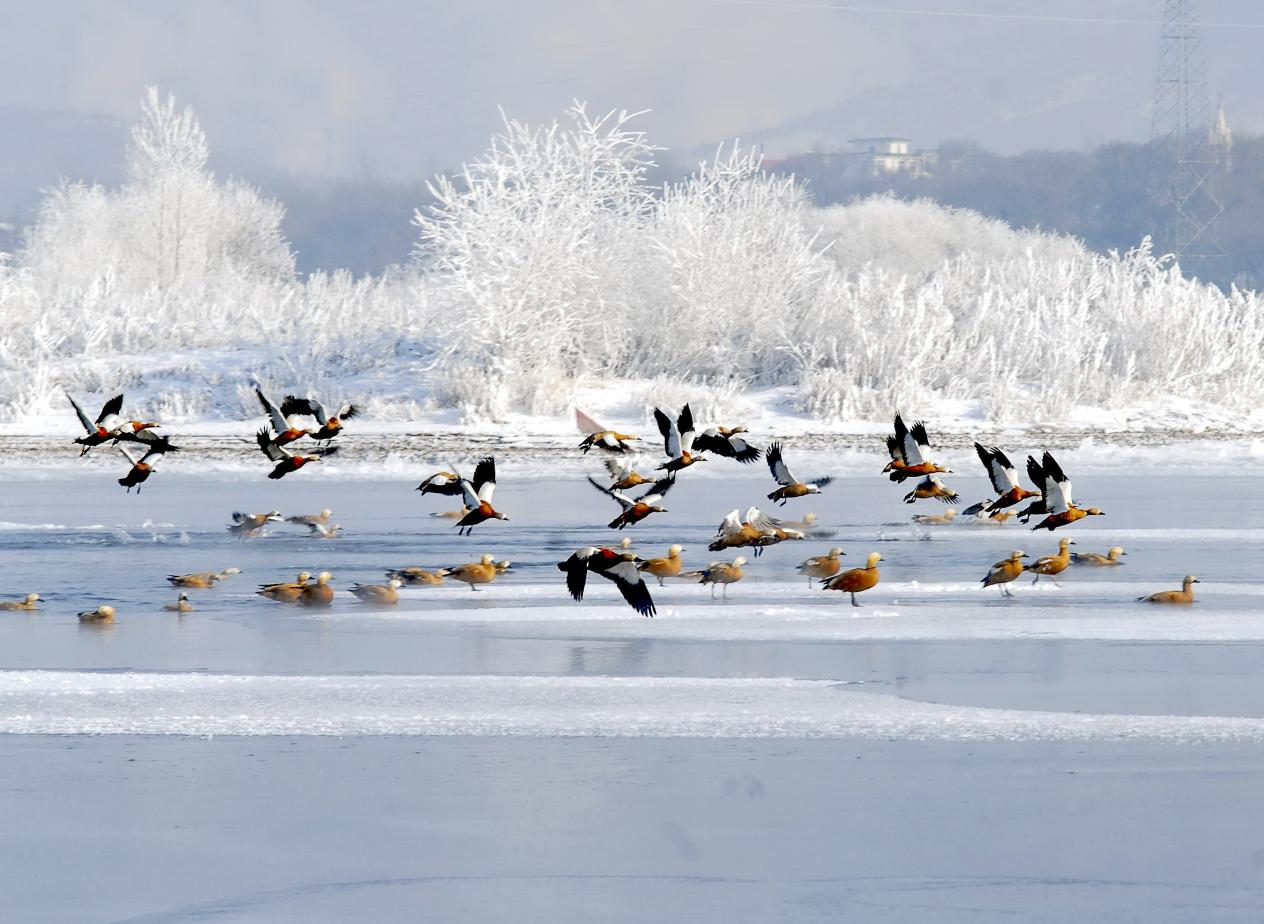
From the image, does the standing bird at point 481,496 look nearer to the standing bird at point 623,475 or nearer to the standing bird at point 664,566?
the standing bird at point 664,566

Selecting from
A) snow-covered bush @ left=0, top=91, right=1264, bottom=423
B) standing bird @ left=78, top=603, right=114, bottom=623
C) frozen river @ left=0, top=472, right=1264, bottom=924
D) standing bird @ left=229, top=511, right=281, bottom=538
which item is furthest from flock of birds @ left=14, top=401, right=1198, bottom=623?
snow-covered bush @ left=0, top=91, right=1264, bottom=423

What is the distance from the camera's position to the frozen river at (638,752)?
600 cm

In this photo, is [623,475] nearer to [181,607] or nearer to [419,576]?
[419,576]

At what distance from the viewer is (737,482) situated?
83.5 ft

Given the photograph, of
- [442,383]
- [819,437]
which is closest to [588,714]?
[819,437]

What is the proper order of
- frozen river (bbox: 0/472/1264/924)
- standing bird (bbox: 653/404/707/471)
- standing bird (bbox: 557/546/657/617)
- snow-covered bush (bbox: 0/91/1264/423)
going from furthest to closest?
1. snow-covered bush (bbox: 0/91/1264/423)
2. standing bird (bbox: 653/404/707/471)
3. standing bird (bbox: 557/546/657/617)
4. frozen river (bbox: 0/472/1264/924)

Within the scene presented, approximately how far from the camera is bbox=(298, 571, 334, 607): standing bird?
43.8ft

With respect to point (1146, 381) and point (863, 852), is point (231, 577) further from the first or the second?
point (1146, 381)

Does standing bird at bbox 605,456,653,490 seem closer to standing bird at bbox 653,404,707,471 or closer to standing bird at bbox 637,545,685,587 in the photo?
standing bird at bbox 653,404,707,471

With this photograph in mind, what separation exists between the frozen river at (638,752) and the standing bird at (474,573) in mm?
127

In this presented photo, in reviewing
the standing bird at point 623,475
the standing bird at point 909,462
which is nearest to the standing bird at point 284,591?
the standing bird at point 623,475

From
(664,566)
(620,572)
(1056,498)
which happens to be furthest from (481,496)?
(1056,498)

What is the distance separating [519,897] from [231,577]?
31.1 ft

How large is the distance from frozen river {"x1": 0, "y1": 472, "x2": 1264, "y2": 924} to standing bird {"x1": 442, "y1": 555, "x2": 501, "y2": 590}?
13 centimetres
